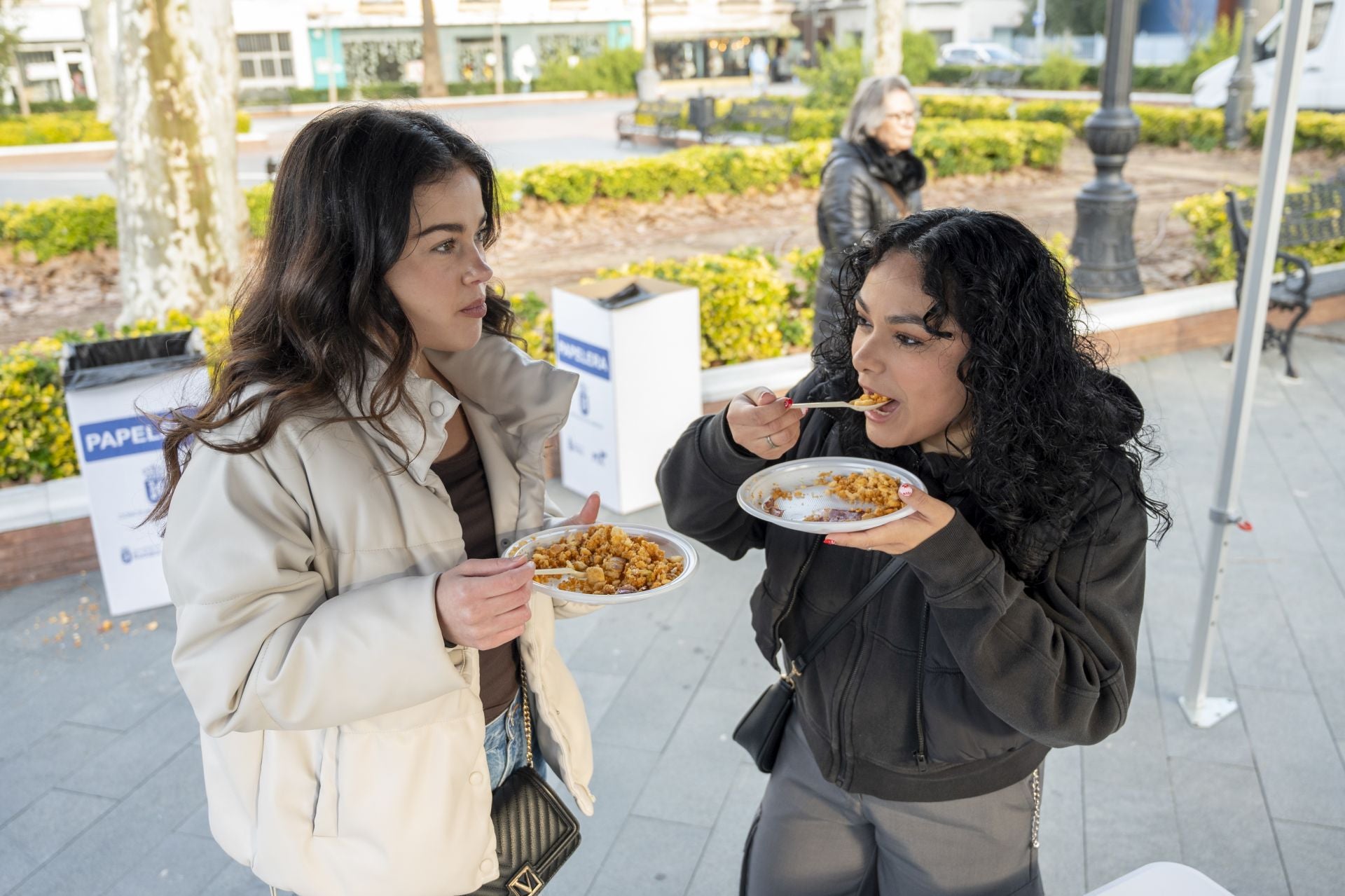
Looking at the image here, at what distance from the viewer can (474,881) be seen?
1854mm

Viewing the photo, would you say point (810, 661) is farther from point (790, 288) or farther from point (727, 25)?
point (727, 25)

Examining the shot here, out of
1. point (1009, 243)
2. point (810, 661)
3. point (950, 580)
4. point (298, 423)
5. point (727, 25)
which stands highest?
point (727, 25)

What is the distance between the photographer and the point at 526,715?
2.11 metres

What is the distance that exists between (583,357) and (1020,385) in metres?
3.87

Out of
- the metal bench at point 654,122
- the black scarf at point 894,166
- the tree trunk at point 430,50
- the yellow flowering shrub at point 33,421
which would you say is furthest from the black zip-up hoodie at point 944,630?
the tree trunk at point 430,50

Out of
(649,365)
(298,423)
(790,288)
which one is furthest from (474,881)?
(790,288)

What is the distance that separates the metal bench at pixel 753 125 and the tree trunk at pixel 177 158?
44.3 ft

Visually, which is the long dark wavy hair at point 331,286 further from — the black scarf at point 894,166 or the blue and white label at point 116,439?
the black scarf at point 894,166

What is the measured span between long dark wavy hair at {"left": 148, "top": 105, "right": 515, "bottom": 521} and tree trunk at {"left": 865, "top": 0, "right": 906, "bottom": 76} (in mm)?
15226

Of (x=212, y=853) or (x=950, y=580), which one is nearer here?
(x=950, y=580)

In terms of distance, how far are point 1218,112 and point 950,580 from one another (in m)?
21.1

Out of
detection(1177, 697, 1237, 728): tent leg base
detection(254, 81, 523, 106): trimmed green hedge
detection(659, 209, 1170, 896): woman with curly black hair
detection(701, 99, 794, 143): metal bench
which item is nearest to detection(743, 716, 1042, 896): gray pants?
detection(659, 209, 1170, 896): woman with curly black hair

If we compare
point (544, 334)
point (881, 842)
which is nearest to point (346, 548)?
point (881, 842)

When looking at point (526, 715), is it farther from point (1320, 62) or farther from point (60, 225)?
point (1320, 62)
